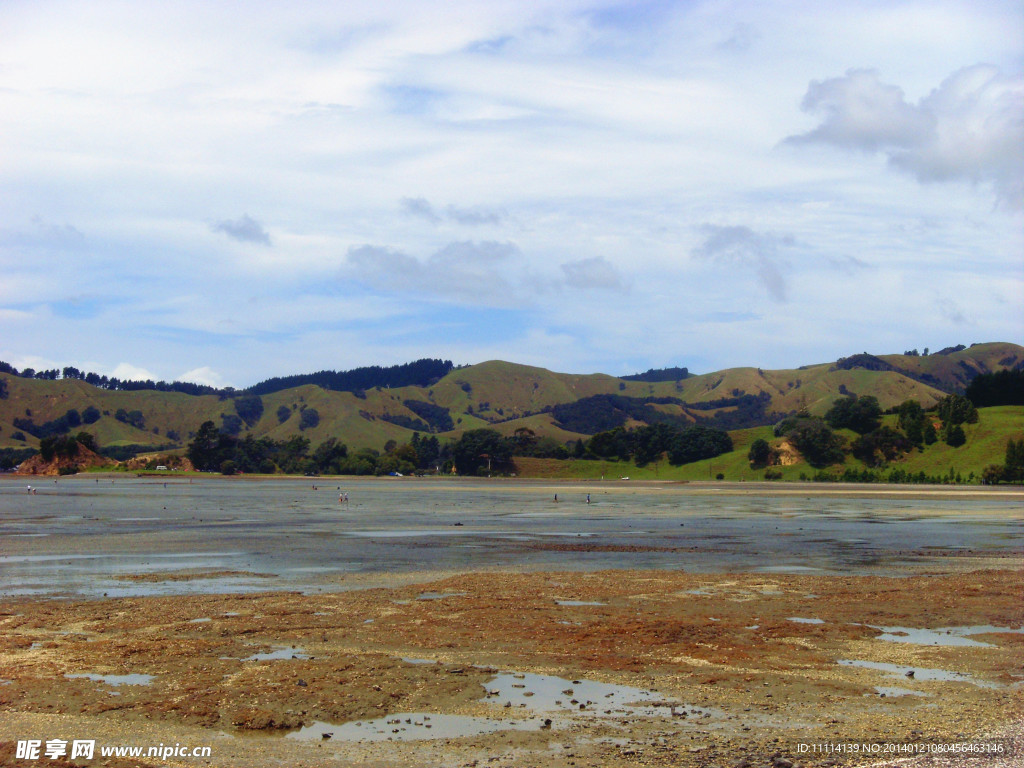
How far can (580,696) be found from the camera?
40.4 feet

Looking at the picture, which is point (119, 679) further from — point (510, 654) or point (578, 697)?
point (578, 697)

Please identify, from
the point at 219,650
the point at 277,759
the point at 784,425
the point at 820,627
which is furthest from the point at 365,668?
the point at 784,425

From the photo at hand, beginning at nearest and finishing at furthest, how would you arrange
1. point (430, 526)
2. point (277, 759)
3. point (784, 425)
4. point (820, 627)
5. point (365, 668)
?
point (277, 759), point (365, 668), point (820, 627), point (430, 526), point (784, 425)

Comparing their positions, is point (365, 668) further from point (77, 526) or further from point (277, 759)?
point (77, 526)

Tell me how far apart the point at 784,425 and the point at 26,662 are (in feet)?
578

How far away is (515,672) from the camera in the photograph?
44.8 feet

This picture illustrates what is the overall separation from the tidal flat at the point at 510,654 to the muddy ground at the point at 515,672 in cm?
5

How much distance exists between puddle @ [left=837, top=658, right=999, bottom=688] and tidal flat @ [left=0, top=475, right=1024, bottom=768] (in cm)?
8

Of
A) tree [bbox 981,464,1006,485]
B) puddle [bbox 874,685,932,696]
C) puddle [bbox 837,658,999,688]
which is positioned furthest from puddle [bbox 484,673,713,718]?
tree [bbox 981,464,1006,485]

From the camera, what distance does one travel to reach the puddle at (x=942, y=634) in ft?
52.8

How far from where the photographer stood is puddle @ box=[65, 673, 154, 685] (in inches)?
496

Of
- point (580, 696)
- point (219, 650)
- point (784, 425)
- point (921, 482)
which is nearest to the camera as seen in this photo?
point (580, 696)

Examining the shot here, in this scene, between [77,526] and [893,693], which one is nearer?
[893,693]

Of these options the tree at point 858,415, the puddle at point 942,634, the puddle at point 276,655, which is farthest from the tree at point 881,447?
the puddle at point 276,655
